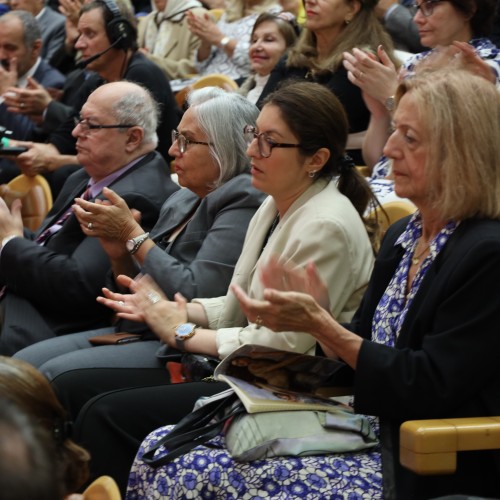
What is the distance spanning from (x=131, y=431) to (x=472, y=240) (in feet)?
3.63

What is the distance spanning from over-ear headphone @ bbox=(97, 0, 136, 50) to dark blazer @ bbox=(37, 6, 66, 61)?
219 centimetres

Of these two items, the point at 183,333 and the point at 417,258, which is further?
the point at 183,333

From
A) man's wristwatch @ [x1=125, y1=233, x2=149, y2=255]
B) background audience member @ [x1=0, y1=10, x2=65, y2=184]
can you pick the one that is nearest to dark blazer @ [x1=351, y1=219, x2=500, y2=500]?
man's wristwatch @ [x1=125, y1=233, x2=149, y2=255]

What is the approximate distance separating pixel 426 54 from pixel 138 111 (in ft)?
3.75

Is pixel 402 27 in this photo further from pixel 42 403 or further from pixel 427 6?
pixel 42 403

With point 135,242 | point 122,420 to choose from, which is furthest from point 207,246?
point 122,420

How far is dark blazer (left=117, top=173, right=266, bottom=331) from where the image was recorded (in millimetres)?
3160

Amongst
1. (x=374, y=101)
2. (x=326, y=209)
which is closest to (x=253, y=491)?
(x=326, y=209)

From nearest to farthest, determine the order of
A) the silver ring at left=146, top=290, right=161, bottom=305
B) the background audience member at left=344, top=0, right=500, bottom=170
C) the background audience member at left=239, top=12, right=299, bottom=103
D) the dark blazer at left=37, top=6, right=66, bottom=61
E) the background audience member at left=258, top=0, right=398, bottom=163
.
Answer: the silver ring at left=146, top=290, right=161, bottom=305
the background audience member at left=344, top=0, right=500, bottom=170
the background audience member at left=258, top=0, right=398, bottom=163
the background audience member at left=239, top=12, right=299, bottom=103
the dark blazer at left=37, top=6, right=66, bottom=61

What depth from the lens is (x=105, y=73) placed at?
5.27 metres

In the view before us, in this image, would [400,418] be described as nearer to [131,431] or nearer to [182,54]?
[131,431]

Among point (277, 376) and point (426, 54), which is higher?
point (426, 54)

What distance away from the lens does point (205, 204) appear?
3338mm

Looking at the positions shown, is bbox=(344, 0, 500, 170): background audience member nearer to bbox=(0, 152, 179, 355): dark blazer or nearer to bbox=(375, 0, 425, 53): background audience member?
bbox=(0, 152, 179, 355): dark blazer
